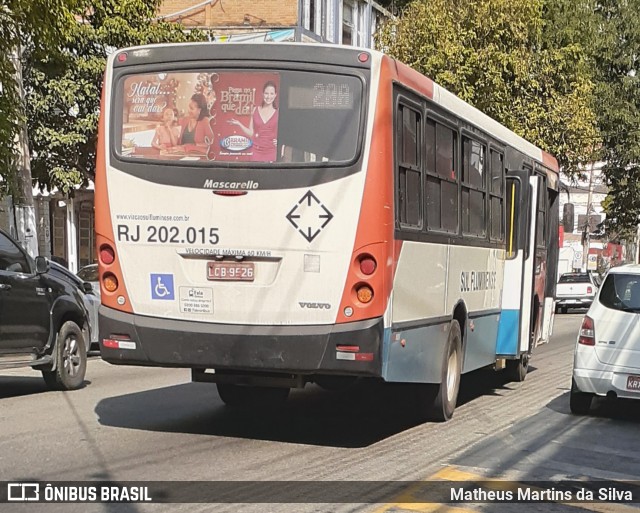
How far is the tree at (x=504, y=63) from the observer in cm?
2869

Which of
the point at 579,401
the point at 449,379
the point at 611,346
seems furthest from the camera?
the point at 579,401

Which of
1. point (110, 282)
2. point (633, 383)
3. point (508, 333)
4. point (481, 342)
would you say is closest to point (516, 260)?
point (508, 333)

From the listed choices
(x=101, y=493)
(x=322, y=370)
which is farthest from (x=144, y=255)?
(x=101, y=493)

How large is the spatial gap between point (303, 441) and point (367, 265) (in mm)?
1825

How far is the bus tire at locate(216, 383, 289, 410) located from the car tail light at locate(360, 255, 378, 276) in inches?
114

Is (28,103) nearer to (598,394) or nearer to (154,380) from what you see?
(154,380)

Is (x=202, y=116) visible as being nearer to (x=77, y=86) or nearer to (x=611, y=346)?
(x=611, y=346)

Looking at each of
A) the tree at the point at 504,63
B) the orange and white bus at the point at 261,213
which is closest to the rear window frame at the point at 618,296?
the orange and white bus at the point at 261,213

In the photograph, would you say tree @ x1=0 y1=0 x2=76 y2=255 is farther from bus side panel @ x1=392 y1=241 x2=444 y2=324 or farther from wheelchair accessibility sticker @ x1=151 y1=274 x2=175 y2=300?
bus side panel @ x1=392 y1=241 x2=444 y2=324

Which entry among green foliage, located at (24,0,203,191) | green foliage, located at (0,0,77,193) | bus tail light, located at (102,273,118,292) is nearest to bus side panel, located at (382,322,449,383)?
bus tail light, located at (102,273,118,292)

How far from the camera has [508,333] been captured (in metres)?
13.4

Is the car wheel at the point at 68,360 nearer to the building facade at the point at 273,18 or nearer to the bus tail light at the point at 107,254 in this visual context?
the bus tail light at the point at 107,254

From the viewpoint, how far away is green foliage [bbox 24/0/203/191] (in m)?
22.8

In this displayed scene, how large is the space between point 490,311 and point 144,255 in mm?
5431
